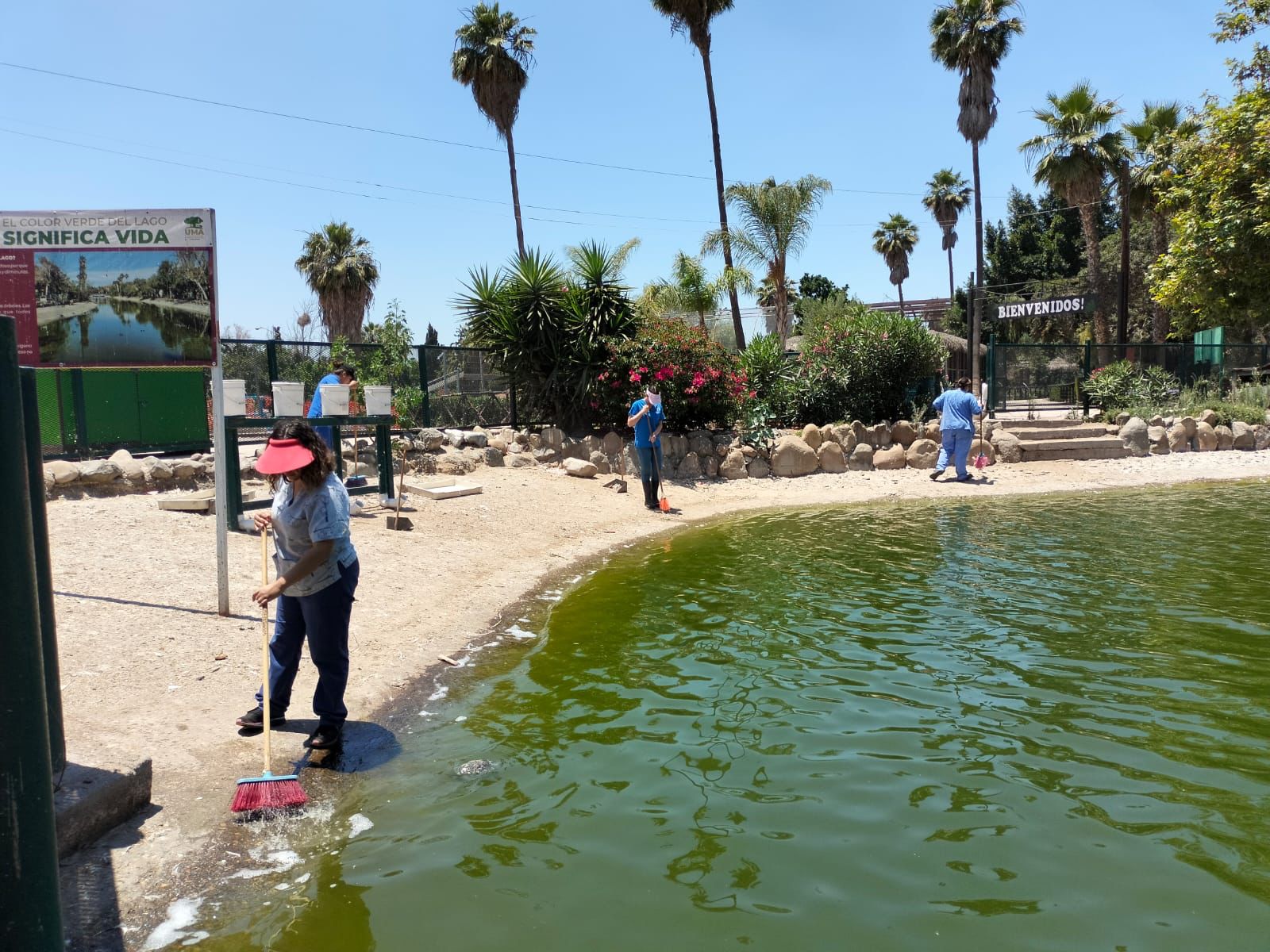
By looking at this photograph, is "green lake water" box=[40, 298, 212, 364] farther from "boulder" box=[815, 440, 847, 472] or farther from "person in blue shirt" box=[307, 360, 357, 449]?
"boulder" box=[815, 440, 847, 472]

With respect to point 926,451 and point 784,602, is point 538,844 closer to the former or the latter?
point 784,602

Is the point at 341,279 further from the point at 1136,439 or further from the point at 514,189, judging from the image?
the point at 1136,439

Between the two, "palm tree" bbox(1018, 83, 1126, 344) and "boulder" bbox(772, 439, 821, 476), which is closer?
"boulder" bbox(772, 439, 821, 476)

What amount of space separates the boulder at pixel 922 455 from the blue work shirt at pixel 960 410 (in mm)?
1668

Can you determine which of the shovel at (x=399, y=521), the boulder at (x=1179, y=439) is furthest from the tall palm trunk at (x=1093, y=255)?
the shovel at (x=399, y=521)

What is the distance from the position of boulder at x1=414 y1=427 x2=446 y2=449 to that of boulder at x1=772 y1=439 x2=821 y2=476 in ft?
21.5

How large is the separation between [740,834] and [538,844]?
922mm

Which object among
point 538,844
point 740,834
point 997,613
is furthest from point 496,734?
point 997,613

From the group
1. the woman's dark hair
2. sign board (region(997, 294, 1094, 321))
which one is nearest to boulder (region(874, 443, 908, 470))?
sign board (region(997, 294, 1094, 321))

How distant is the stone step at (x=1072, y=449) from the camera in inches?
779

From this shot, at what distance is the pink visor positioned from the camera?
466cm

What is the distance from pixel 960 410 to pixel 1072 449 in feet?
14.3

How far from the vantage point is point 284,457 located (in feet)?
15.4

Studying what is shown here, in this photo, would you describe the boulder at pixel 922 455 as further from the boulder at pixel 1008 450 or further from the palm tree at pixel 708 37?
the palm tree at pixel 708 37
